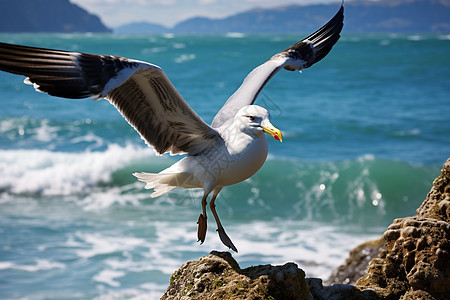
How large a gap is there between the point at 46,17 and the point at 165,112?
12232 cm

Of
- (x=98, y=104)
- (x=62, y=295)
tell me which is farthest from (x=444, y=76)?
(x=62, y=295)

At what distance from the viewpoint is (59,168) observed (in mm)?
12250

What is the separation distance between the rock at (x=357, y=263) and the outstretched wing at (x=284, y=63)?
183 cm

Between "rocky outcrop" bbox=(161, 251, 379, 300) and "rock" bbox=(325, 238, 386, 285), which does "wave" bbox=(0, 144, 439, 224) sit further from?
"rocky outcrop" bbox=(161, 251, 379, 300)

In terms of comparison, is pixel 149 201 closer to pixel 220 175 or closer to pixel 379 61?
pixel 220 175

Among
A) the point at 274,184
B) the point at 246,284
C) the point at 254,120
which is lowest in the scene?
the point at 246,284

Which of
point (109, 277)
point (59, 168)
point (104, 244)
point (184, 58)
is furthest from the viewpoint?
point (184, 58)

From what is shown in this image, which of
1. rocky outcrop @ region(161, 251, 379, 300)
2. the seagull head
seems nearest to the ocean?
the seagull head

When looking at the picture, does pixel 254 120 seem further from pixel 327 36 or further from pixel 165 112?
pixel 327 36

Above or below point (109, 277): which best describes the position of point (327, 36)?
above

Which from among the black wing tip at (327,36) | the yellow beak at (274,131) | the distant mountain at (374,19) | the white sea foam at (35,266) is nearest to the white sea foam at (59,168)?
the white sea foam at (35,266)

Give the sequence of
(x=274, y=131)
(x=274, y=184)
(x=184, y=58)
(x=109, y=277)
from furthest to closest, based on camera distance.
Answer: (x=184, y=58) < (x=274, y=184) < (x=109, y=277) < (x=274, y=131)

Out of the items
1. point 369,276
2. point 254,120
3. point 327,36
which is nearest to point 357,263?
point 369,276

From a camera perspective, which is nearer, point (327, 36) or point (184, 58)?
point (327, 36)
